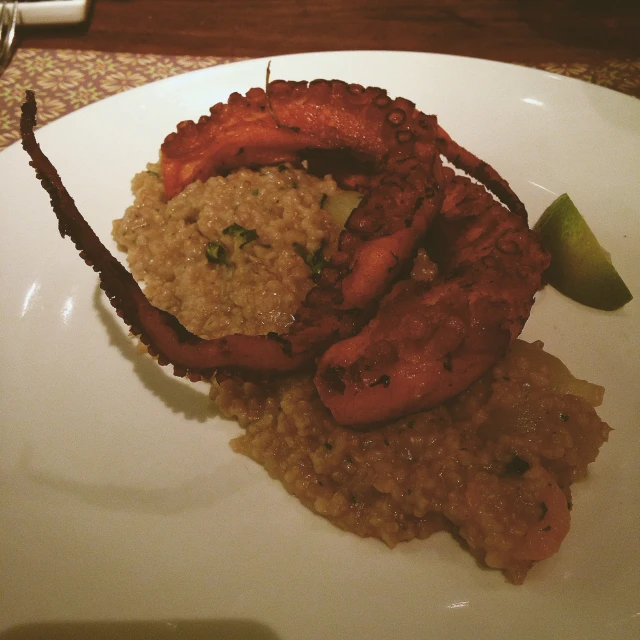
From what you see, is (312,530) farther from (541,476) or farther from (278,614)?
(541,476)

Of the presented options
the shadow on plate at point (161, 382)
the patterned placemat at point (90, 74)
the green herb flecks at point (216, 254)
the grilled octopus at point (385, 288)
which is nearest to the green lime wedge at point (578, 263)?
the grilled octopus at point (385, 288)

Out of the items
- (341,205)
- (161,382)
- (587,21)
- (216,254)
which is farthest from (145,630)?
(587,21)

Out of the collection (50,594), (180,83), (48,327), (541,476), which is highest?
(180,83)

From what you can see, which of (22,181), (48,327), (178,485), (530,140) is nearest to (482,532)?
(178,485)

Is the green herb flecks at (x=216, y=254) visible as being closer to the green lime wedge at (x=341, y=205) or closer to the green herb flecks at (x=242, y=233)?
the green herb flecks at (x=242, y=233)

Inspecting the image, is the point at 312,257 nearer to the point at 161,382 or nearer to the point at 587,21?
the point at 161,382

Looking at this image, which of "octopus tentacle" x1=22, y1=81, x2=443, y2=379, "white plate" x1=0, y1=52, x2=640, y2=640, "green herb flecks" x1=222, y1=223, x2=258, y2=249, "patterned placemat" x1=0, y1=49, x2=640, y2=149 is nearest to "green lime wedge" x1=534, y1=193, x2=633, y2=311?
"white plate" x1=0, y1=52, x2=640, y2=640
